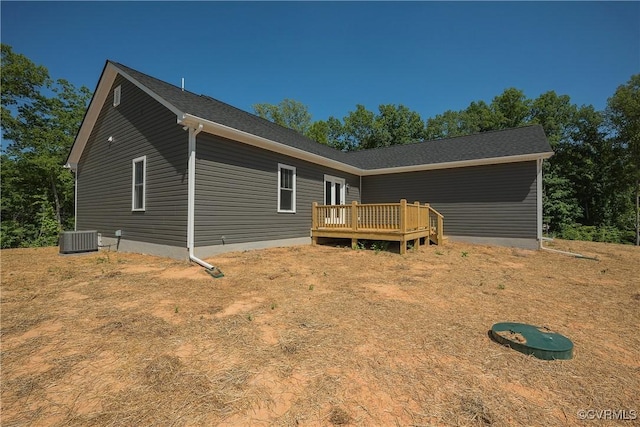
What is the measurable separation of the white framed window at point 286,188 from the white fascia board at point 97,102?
4115 mm

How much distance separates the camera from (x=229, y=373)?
2.44 metres

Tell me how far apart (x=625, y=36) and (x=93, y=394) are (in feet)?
73.2

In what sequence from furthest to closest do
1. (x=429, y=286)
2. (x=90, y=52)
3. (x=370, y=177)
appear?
(x=370, y=177), (x=90, y=52), (x=429, y=286)

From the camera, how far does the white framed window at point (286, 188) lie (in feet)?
32.6

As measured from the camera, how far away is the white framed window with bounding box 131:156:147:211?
8.88 metres

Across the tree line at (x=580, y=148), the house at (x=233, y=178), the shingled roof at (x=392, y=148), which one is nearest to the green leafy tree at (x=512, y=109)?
the tree line at (x=580, y=148)

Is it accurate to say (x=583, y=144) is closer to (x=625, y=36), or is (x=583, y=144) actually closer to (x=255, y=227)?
(x=625, y=36)

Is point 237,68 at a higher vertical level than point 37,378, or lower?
higher

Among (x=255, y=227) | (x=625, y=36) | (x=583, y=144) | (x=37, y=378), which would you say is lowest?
(x=37, y=378)

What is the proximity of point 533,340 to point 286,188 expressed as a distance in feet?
27.2

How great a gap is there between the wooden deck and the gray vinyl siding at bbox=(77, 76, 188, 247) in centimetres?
504

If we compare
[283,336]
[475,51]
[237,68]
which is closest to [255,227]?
[283,336]

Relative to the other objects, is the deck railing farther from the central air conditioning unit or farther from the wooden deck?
the central air conditioning unit

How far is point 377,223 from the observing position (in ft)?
31.2
